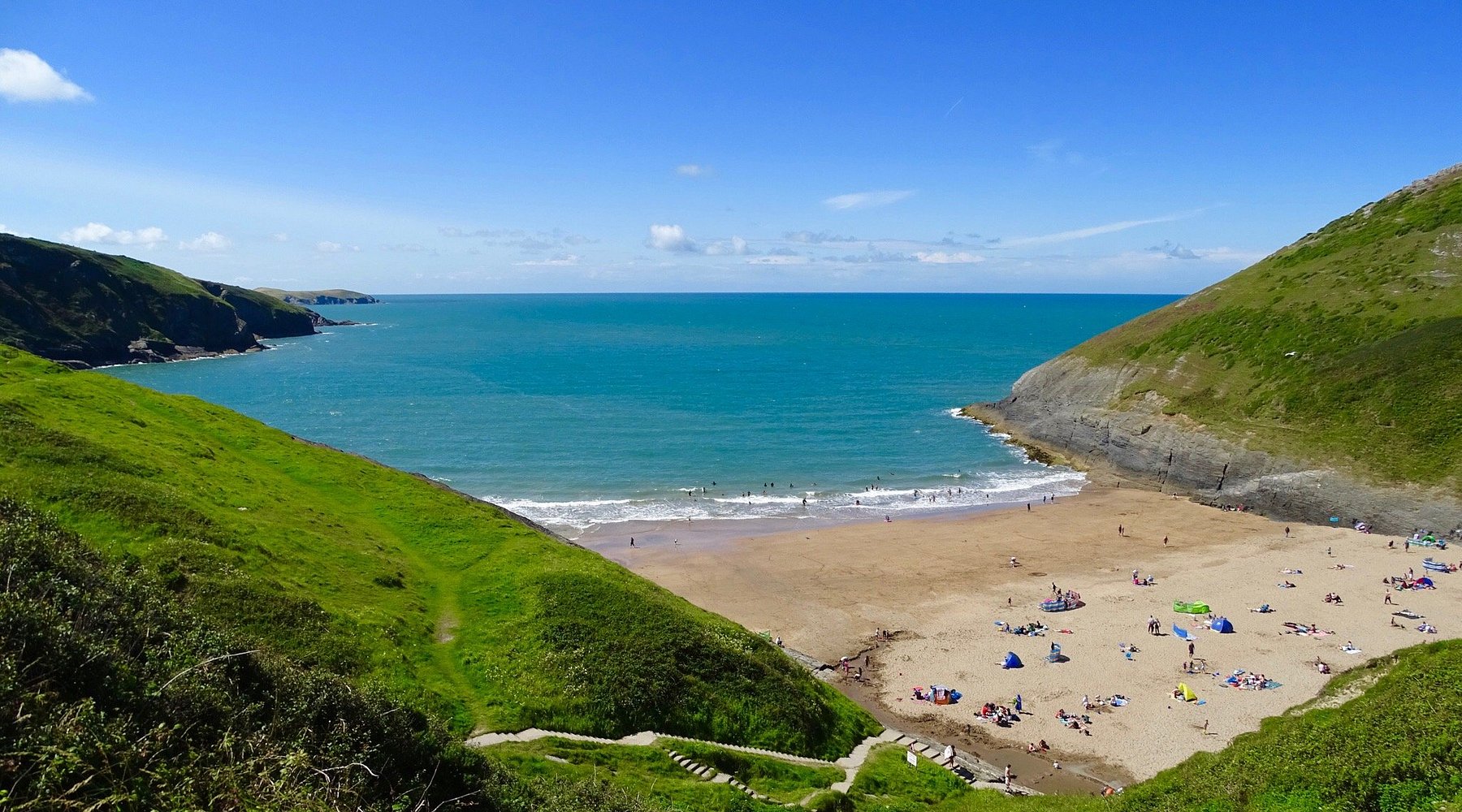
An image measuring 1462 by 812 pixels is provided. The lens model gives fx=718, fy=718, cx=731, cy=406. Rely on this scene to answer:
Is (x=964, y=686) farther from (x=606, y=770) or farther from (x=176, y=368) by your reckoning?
(x=176, y=368)

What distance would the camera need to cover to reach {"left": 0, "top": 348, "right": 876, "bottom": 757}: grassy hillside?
87.9 feet

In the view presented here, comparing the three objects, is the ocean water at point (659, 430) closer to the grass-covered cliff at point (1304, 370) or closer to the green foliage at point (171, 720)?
the grass-covered cliff at point (1304, 370)

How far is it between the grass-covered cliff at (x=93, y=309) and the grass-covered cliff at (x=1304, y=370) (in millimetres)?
183568

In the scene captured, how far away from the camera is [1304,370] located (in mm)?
79750

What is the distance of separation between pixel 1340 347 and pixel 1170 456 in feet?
77.2

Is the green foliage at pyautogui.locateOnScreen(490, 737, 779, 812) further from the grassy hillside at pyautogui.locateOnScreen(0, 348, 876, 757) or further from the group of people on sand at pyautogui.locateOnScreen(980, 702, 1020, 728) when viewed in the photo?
the group of people on sand at pyautogui.locateOnScreen(980, 702, 1020, 728)

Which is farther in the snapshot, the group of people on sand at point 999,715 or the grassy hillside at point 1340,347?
the grassy hillside at point 1340,347

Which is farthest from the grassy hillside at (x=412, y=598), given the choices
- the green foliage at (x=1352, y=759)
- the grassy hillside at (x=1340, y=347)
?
the grassy hillside at (x=1340, y=347)

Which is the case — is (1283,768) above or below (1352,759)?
below

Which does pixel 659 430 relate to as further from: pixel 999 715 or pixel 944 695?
pixel 999 715

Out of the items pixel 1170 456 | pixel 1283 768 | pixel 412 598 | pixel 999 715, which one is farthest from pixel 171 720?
pixel 1170 456

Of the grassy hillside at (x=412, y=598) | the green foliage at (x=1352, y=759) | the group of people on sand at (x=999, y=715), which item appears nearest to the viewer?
the green foliage at (x=1352, y=759)

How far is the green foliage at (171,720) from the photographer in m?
10.5

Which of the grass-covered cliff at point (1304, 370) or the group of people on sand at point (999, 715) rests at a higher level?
the grass-covered cliff at point (1304, 370)
